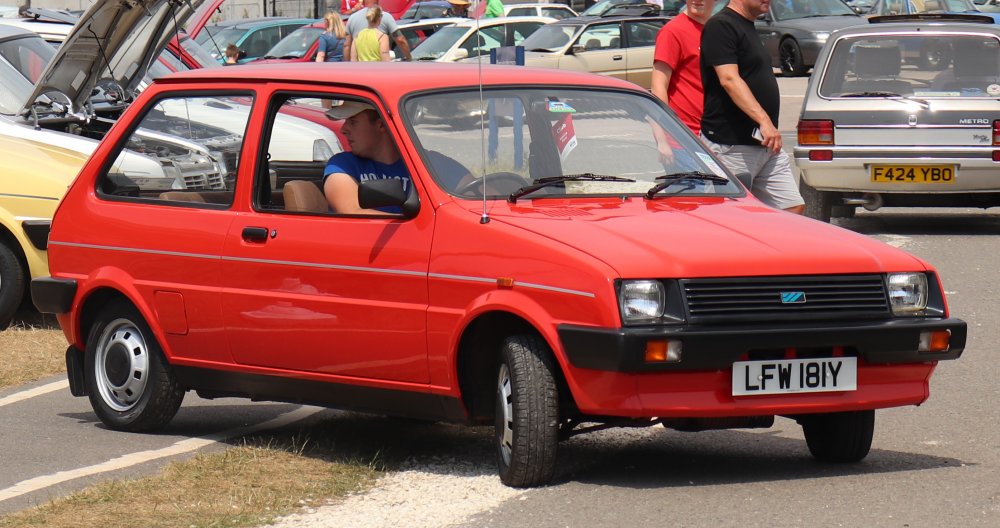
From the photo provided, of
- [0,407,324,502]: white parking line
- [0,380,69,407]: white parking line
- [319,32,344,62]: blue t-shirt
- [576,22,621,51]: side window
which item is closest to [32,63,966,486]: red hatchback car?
[0,407,324,502]: white parking line

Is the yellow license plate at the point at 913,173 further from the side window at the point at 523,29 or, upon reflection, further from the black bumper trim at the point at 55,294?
Answer: the side window at the point at 523,29

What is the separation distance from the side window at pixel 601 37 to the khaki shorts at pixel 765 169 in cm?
1875

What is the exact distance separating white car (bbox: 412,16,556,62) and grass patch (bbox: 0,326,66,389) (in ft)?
52.0

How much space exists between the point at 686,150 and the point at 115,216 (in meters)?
2.49

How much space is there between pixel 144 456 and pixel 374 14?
14.5 m

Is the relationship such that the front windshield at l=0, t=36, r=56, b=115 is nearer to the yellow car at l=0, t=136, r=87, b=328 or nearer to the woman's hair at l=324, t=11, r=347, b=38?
the yellow car at l=0, t=136, r=87, b=328

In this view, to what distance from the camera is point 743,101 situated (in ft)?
30.5

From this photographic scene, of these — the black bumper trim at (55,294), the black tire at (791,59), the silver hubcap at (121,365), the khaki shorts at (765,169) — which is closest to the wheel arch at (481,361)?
the silver hubcap at (121,365)

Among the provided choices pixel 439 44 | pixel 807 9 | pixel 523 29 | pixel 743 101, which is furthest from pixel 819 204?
pixel 807 9

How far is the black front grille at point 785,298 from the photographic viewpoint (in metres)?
5.86

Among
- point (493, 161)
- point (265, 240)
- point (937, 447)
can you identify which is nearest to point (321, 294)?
point (265, 240)

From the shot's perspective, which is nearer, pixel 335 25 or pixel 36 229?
pixel 36 229

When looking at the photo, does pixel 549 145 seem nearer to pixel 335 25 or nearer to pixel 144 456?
pixel 144 456

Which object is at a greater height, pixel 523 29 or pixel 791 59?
pixel 523 29
